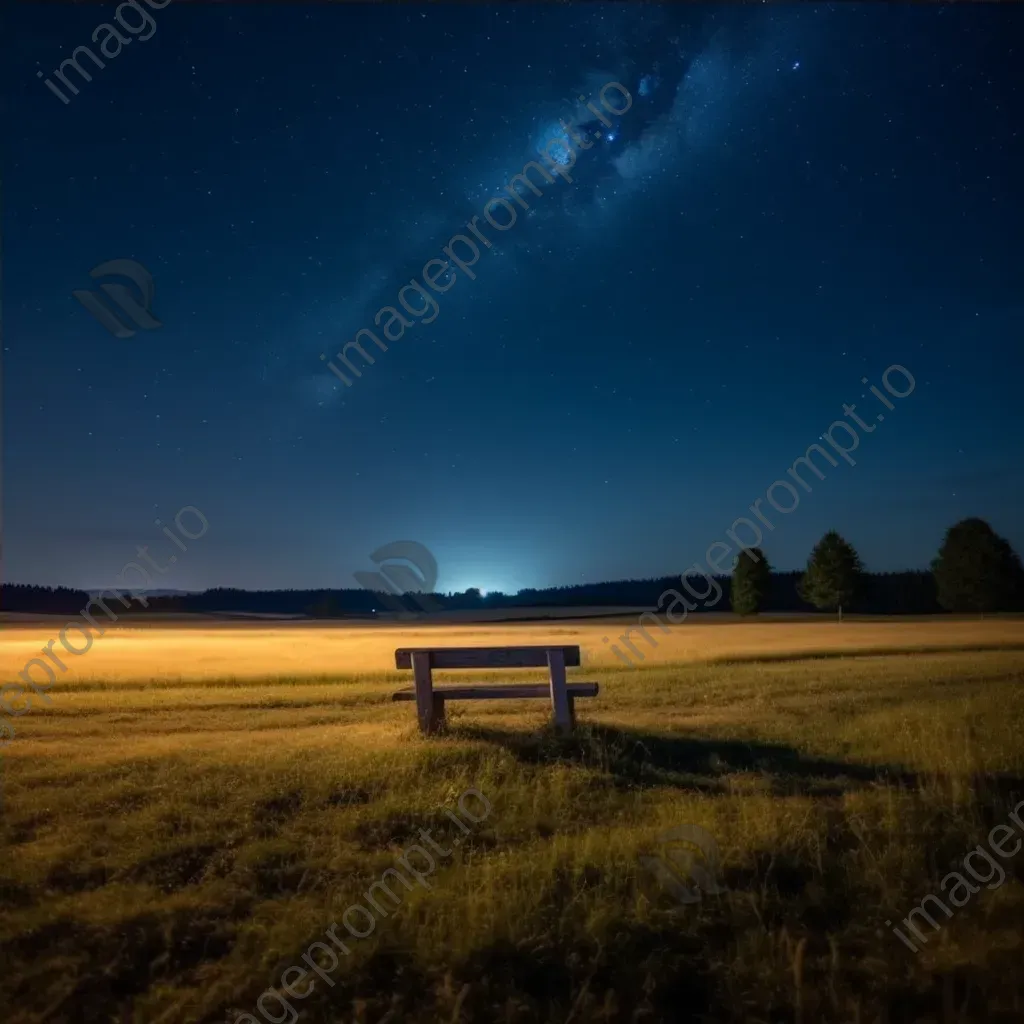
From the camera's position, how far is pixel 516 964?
15.9 ft

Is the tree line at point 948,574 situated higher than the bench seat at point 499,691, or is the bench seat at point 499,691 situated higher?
the tree line at point 948,574

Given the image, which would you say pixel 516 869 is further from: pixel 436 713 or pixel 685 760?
pixel 436 713

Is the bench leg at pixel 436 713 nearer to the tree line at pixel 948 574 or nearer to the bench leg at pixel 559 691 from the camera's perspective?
the bench leg at pixel 559 691

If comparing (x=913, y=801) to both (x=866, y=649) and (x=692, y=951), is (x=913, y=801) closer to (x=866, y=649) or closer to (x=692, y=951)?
(x=692, y=951)

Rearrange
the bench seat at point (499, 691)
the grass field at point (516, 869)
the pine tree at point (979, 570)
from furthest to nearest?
the pine tree at point (979, 570)
the bench seat at point (499, 691)
the grass field at point (516, 869)

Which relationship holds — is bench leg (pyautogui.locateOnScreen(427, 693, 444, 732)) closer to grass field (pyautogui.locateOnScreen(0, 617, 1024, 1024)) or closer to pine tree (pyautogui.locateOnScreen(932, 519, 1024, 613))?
grass field (pyautogui.locateOnScreen(0, 617, 1024, 1024))

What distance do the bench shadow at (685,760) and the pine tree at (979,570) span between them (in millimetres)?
55743

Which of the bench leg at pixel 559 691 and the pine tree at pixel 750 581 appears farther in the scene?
the pine tree at pixel 750 581

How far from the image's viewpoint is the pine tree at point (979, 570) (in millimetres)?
56312

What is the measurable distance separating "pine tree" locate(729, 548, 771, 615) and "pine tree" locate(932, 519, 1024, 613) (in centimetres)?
1341
